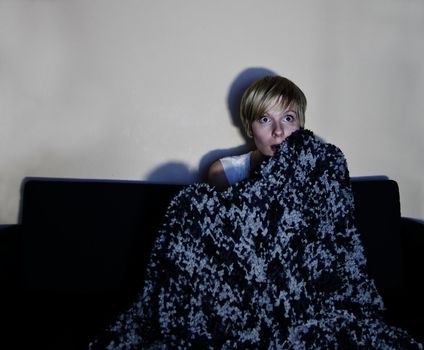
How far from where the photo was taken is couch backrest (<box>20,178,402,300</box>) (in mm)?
1155

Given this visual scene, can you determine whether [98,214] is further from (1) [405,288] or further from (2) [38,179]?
(1) [405,288]

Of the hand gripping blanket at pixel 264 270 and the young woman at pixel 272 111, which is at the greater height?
the young woman at pixel 272 111

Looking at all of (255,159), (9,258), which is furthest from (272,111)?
(9,258)

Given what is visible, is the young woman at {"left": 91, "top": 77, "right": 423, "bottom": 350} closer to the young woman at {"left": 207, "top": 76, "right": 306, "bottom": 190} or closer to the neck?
the young woman at {"left": 207, "top": 76, "right": 306, "bottom": 190}

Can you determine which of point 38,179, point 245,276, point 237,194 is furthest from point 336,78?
point 38,179

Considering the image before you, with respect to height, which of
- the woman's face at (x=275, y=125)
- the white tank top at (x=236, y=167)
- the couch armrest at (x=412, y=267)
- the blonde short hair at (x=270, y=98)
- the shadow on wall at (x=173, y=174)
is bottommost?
the couch armrest at (x=412, y=267)

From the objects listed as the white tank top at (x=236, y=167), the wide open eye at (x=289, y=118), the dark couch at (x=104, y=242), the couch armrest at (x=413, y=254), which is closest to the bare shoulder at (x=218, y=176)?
the white tank top at (x=236, y=167)

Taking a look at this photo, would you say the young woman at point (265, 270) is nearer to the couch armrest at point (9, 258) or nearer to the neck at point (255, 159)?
the neck at point (255, 159)

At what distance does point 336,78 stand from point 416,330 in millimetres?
882

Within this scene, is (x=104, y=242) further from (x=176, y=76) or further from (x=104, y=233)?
(x=176, y=76)

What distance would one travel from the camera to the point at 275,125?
3.58 feet

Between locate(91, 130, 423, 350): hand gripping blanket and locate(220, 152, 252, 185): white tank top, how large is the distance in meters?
0.28

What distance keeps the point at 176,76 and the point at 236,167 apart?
0.41 m

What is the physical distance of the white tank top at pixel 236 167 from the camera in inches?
47.7
